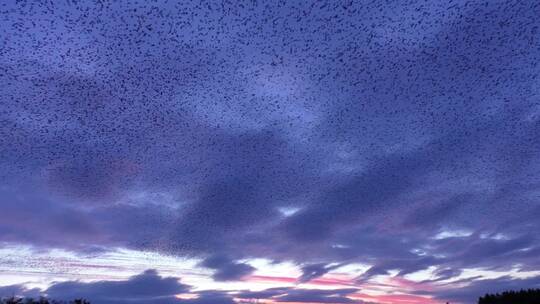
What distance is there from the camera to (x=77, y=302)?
7106cm

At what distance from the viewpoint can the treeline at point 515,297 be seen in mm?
63656

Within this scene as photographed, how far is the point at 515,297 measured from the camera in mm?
66750

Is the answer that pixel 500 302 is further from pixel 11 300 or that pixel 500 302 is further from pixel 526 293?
pixel 11 300

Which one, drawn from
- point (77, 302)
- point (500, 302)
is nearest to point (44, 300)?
point (77, 302)

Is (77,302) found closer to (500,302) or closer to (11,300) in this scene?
(11,300)

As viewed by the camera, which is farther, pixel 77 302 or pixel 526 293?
pixel 77 302

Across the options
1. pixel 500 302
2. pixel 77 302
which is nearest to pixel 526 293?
pixel 500 302

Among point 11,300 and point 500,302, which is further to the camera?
point 500,302

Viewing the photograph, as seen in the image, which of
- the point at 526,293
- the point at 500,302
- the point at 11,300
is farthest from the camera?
the point at 500,302

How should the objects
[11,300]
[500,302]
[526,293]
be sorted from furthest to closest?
[500,302], [526,293], [11,300]

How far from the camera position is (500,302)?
7000cm

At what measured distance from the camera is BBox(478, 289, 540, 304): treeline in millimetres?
63656

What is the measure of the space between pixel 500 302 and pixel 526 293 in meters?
5.37

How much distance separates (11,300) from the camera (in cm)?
5703
